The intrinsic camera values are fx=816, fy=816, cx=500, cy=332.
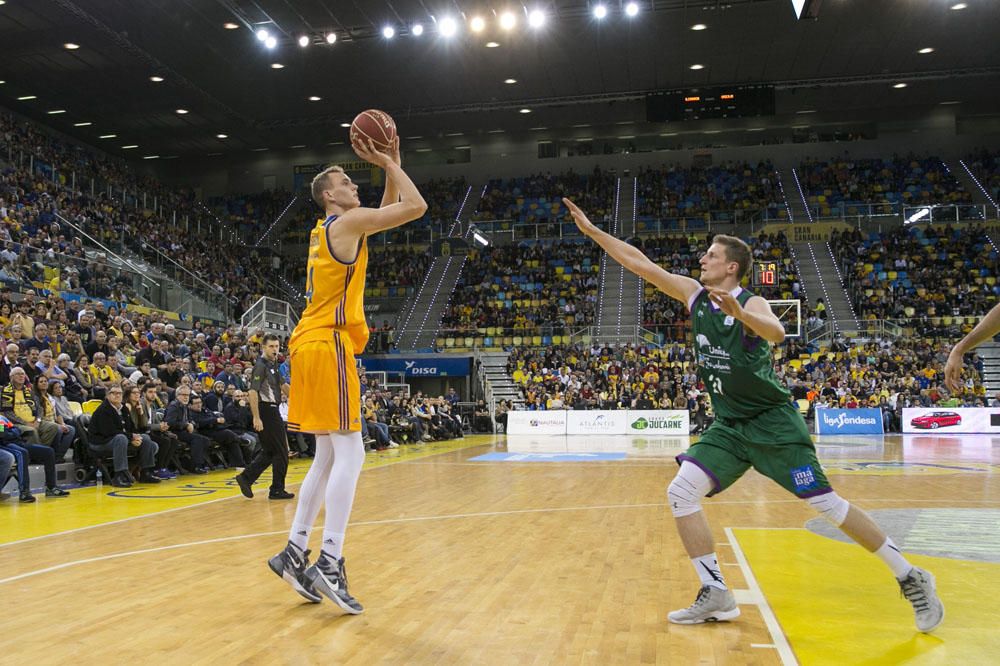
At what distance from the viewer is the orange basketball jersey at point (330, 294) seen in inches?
165

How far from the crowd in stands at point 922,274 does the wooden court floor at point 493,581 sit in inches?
827

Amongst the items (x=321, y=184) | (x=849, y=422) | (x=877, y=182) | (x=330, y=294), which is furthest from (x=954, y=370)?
(x=877, y=182)

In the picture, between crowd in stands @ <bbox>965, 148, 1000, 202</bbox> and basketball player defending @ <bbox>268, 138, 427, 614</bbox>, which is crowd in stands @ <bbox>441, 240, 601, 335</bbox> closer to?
crowd in stands @ <bbox>965, 148, 1000, 202</bbox>

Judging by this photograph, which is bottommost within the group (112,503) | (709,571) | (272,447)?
(112,503)

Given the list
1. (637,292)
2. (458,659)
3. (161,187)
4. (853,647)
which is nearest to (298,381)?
(458,659)

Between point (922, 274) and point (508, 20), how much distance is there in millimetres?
18618

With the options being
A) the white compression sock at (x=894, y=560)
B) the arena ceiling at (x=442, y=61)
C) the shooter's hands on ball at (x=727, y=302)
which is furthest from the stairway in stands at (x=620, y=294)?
the shooter's hands on ball at (x=727, y=302)

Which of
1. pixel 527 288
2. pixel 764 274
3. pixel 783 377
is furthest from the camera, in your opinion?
pixel 527 288

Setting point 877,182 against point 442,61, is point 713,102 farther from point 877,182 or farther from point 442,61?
point 877,182

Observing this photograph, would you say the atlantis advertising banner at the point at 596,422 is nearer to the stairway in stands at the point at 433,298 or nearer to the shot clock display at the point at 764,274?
the shot clock display at the point at 764,274

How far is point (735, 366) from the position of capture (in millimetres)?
3914

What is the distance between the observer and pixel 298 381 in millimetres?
4145

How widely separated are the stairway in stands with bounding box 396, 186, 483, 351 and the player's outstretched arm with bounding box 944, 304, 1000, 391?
2639 cm

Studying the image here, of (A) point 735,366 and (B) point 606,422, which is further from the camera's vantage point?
(B) point 606,422
